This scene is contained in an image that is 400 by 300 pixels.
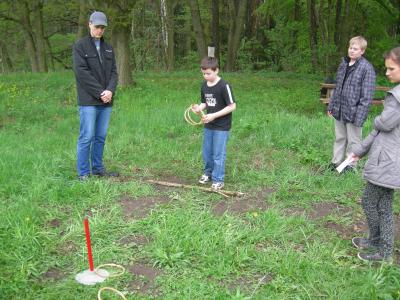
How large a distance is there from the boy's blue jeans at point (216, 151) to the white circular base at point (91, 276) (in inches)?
84.7

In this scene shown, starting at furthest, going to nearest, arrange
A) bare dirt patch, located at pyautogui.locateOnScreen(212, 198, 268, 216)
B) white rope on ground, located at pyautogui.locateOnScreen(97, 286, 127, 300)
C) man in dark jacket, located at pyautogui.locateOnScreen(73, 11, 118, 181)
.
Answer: man in dark jacket, located at pyautogui.locateOnScreen(73, 11, 118, 181) → bare dirt patch, located at pyautogui.locateOnScreen(212, 198, 268, 216) → white rope on ground, located at pyautogui.locateOnScreen(97, 286, 127, 300)

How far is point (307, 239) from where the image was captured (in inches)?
166

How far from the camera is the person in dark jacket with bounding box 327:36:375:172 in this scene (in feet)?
17.8

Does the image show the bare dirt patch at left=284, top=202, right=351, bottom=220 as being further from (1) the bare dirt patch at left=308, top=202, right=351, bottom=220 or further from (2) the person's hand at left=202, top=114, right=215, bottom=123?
(2) the person's hand at left=202, top=114, right=215, bottom=123

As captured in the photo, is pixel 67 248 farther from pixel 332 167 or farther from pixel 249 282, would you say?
pixel 332 167

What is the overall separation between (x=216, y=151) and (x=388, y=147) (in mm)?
2162

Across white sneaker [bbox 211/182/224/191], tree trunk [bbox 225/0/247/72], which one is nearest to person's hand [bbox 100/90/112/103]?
white sneaker [bbox 211/182/224/191]

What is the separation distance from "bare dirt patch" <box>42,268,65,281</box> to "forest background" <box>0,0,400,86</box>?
8.57 meters

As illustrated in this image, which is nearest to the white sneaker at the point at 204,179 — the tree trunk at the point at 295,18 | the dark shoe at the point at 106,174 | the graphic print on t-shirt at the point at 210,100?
the graphic print on t-shirt at the point at 210,100

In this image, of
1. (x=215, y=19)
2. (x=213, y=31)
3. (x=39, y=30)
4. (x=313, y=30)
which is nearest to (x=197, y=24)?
(x=215, y=19)

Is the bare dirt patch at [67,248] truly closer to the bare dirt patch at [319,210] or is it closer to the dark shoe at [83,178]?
the dark shoe at [83,178]

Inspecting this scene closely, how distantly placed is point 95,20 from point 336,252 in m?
3.70

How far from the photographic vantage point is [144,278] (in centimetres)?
358

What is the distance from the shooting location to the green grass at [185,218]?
3.49 m
